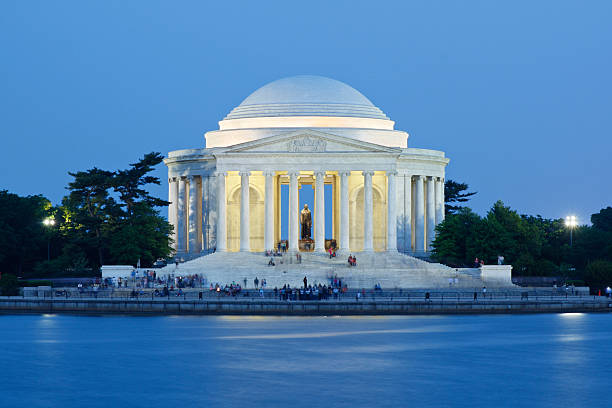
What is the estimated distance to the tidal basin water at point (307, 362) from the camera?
184 ft

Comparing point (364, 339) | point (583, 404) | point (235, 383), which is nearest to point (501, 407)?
point (583, 404)

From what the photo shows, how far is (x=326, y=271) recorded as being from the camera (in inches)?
4471

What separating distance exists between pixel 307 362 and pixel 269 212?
64296mm

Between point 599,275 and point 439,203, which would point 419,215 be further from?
point 599,275

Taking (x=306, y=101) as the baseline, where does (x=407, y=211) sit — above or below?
below

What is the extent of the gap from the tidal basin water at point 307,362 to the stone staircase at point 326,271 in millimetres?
22821

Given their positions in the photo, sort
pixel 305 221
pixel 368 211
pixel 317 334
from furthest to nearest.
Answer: pixel 305 221
pixel 368 211
pixel 317 334

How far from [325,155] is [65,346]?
5893cm

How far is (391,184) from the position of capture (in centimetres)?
12912

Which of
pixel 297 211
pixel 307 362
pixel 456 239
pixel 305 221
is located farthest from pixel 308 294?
pixel 305 221

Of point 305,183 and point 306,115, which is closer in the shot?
point 306,115

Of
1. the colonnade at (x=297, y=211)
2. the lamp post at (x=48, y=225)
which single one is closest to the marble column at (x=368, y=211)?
the colonnade at (x=297, y=211)

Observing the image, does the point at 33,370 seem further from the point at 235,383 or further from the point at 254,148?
the point at 254,148

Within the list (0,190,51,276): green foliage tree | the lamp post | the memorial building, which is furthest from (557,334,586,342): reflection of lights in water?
(0,190,51,276): green foliage tree
